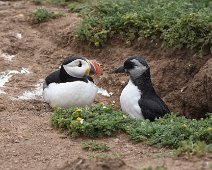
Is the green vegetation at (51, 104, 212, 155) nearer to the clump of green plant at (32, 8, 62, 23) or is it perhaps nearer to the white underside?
the white underside

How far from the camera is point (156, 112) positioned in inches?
346

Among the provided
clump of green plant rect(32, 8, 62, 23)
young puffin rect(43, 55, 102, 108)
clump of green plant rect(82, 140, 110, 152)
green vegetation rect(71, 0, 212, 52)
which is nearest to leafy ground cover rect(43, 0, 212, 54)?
green vegetation rect(71, 0, 212, 52)

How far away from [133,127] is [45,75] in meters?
3.21

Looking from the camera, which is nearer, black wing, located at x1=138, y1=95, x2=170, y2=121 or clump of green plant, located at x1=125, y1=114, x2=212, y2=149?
clump of green plant, located at x1=125, y1=114, x2=212, y2=149

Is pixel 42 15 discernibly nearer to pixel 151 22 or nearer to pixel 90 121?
pixel 151 22

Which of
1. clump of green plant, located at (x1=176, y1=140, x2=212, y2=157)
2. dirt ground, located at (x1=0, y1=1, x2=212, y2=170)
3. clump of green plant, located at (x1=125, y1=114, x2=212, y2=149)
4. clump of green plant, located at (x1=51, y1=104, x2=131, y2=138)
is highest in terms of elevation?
clump of green plant, located at (x1=176, y1=140, x2=212, y2=157)

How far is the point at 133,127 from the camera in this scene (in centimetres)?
721

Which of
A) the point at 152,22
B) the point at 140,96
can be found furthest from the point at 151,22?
the point at 140,96

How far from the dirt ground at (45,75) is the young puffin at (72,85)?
0.81 feet

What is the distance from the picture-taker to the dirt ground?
6.30 meters

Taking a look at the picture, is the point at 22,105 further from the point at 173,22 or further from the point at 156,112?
the point at 173,22

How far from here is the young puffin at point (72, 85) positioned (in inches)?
344

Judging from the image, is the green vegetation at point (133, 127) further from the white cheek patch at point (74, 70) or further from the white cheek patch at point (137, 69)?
the white cheek patch at point (137, 69)

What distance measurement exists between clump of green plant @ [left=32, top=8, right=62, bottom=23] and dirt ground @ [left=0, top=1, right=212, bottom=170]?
0.10 metres
